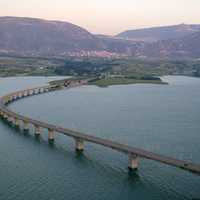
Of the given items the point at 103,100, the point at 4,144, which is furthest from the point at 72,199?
the point at 103,100

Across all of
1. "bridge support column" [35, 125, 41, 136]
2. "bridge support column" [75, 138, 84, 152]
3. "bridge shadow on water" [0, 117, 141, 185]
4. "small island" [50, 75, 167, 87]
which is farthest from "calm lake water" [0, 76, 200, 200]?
"small island" [50, 75, 167, 87]

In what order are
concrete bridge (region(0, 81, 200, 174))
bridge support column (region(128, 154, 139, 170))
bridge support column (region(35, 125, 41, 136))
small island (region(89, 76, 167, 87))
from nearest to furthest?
1. concrete bridge (region(0, 81, 200, 174))
2. bridge support column (region(128, 154, 139, 170))
3. bridge support column (region(35, 125, 41, 136))
4. small island (region(89, 76, 167, 87))

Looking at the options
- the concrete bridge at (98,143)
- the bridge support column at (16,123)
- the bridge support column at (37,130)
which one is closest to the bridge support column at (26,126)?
the concrete bridge at (98,143)

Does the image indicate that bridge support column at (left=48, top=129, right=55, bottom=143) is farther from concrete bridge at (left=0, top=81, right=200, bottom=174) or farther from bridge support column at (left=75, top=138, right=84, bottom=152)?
bridge support column at (left=75, top=138, right=84, bottom=152)

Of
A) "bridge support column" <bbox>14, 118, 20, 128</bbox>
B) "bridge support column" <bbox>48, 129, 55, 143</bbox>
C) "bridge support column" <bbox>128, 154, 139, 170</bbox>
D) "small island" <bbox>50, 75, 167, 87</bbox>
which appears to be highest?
"bridge support column" <bbox>128, 154, 139, 170</bbox>

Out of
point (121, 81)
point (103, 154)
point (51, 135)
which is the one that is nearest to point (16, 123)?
point (51, 135)

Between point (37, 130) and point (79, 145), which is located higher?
point (79, 145)

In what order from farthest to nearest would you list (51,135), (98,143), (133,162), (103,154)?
(51,135)
(103,154)
(98,143)
(133,162)

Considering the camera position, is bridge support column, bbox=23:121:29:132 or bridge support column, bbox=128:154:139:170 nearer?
bridge support column, bbox=128:154:139:170

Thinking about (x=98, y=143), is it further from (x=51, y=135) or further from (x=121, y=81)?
(x=121, y=81)
